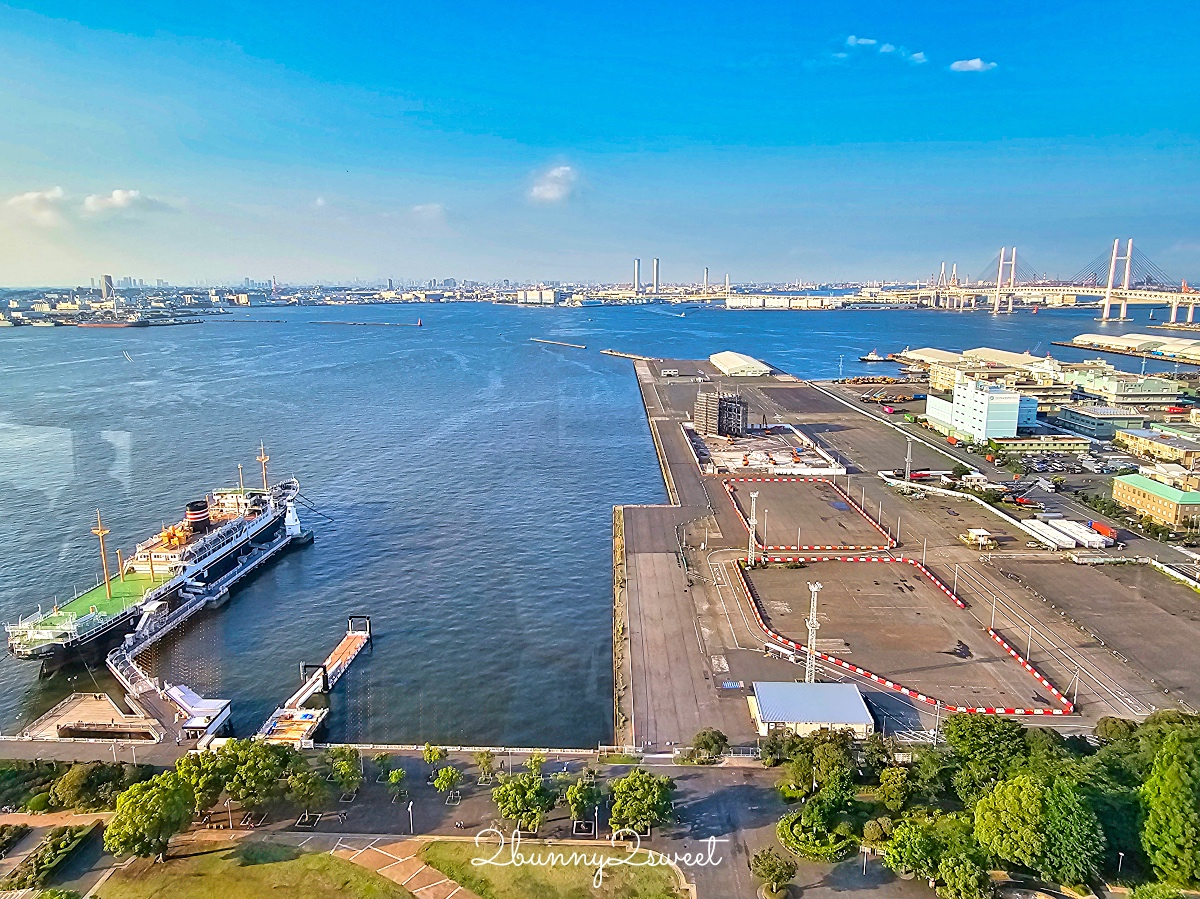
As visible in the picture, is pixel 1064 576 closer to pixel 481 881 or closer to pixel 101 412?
pixel 481 881

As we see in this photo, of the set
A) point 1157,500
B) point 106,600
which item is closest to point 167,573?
point 106,600

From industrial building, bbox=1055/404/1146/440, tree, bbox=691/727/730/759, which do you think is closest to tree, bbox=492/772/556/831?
tree, bbox=691/727/730/759

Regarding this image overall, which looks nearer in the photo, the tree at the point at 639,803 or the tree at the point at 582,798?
the tree at the point at 639,803

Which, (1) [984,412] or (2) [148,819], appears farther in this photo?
(1) [984,412]

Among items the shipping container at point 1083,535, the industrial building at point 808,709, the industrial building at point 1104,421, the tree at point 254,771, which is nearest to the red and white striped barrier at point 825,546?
the shipping container at point 1083,535

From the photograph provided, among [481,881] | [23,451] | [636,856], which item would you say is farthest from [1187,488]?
[23,451]

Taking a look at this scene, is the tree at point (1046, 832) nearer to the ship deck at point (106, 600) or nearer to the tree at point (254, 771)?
the tree at point (254, 771)

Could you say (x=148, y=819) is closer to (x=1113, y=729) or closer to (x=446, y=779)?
(x=446, y=779)

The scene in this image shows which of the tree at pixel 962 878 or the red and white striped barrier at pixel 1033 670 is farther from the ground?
the tree at pixel 962 878
